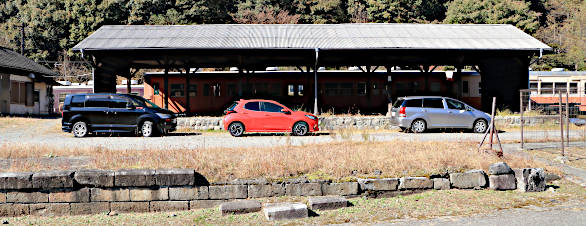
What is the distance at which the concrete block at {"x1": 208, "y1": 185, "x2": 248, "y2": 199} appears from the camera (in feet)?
22.8

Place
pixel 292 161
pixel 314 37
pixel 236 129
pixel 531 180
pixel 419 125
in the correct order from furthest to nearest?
pixel 314 37, pixel 419 125, pixel 236 129, pixel 292 161, pixel 531 180

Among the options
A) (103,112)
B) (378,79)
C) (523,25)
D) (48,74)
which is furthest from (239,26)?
(523,25)

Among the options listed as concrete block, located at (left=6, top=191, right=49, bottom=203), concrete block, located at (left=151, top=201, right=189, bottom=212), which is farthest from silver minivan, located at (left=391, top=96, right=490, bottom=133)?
concrete block, located at (left=6, top=191, right=49, bottom=203)

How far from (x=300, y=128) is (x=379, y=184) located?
883cm

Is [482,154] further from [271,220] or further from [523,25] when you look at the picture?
[523,25]

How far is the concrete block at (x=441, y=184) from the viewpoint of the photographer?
7.64m

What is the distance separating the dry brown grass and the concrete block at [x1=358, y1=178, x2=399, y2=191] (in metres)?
0.20

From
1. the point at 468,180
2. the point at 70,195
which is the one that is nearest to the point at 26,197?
the point at 70,195

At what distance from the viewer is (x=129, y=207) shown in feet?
22.2

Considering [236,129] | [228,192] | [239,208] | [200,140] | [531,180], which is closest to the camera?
[239,208]

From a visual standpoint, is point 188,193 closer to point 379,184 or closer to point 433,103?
point 379,184

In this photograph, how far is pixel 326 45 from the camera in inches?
848

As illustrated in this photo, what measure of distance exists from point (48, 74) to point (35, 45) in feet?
69.2

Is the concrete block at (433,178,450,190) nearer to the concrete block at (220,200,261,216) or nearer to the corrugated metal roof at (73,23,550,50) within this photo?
the concrete block at (220,200,261,216)
